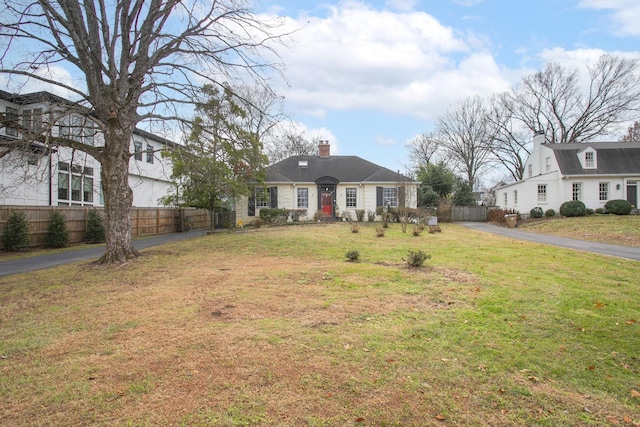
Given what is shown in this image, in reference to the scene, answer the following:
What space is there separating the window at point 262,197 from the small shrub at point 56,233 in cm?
1234

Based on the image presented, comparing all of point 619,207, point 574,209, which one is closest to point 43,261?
point 574,209

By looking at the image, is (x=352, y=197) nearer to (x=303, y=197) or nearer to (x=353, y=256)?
(x=303, y=197)

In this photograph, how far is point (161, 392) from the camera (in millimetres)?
3033

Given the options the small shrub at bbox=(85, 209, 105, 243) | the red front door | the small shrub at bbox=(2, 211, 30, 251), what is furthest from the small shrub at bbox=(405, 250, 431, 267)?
the red front door

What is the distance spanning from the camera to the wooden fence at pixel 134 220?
14.3 metres

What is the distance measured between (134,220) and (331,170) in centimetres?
1464

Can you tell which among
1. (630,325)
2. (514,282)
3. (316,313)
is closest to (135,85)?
(316,313)

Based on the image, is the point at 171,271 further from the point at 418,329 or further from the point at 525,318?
the point at 525,318

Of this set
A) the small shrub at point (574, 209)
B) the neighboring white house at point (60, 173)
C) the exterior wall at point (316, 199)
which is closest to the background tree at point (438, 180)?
the exterior wall at point (316, 199)

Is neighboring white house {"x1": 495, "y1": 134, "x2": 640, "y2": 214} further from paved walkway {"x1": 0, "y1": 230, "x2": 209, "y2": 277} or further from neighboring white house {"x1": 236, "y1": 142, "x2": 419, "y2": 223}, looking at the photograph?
paved walkway {"x1": 0, "y1": 230, "x2": 209, "y2": 277}

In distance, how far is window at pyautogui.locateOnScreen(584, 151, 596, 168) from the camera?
2658cm

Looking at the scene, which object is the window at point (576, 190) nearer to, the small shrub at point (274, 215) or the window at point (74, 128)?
the small shrub at point (274, 215)

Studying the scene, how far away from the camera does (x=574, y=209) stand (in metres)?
24.3

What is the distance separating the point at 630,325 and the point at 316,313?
13.4 ft
